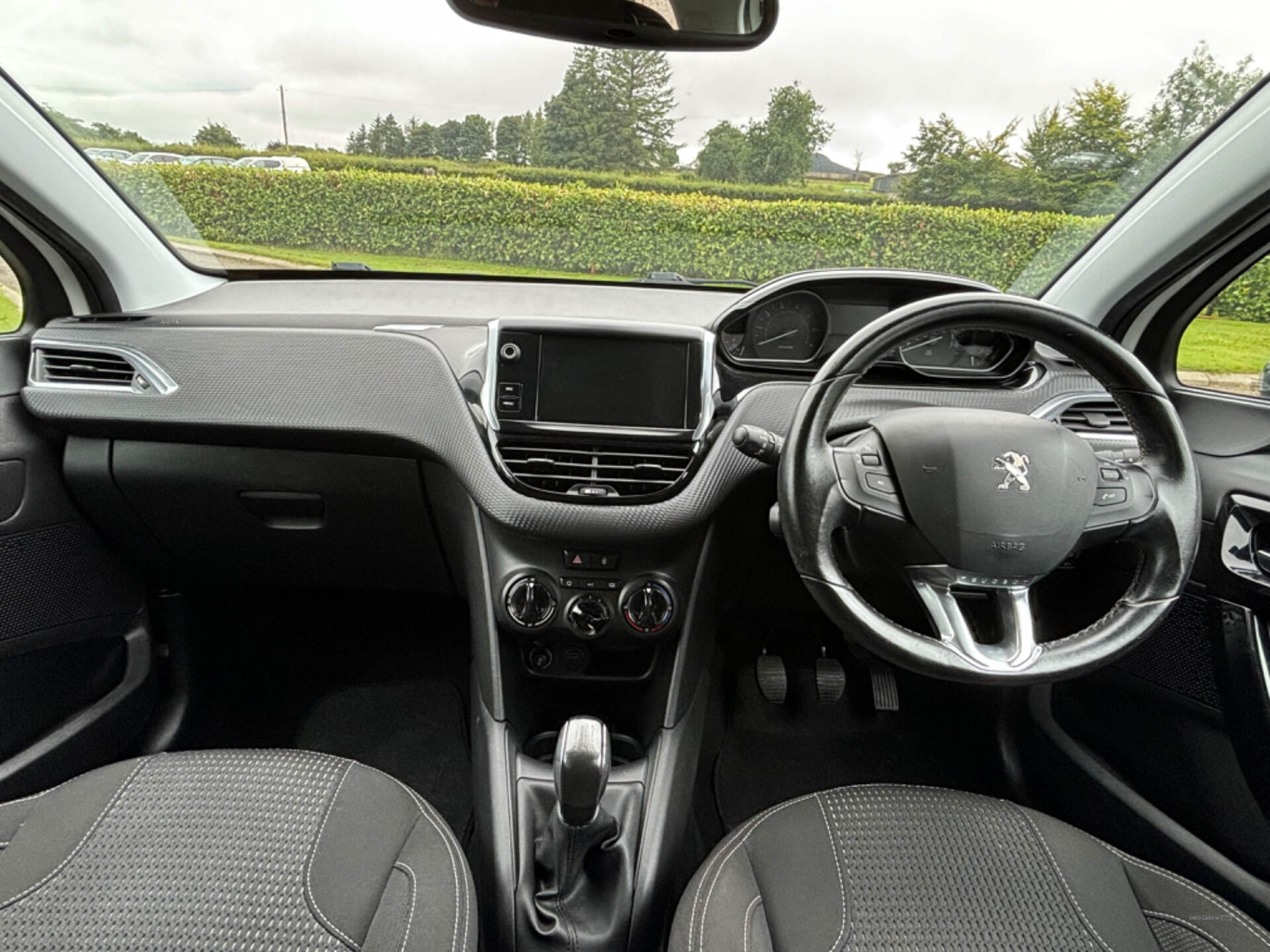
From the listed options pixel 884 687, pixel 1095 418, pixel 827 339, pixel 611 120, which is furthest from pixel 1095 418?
pixel 611 120

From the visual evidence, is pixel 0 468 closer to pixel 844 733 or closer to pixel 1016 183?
pixel 844 733

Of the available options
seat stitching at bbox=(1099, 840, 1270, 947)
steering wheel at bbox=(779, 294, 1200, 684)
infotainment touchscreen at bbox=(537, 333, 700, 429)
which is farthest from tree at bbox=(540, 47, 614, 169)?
seat stitching at bbox=(1099, 840, 1270, 947)

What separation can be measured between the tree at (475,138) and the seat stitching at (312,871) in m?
1.58

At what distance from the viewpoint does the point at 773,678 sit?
2336 millimetres

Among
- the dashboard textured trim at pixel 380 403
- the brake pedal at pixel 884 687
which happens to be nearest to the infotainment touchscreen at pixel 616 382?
the dashboard textured trim at pixel 380 403

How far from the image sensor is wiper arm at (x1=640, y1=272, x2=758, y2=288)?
2221 millimetres

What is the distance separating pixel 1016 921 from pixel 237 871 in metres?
1.15

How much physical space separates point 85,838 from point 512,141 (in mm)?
1821

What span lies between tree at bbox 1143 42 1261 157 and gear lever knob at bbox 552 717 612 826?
168 cm

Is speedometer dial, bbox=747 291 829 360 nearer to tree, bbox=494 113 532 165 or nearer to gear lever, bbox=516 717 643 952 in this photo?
tree, bbox=494 113 532 165

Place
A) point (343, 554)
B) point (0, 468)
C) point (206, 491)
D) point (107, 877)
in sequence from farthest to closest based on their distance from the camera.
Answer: point (343, 554) < point (206, 491) < point (0, 468) < point (107, 877)

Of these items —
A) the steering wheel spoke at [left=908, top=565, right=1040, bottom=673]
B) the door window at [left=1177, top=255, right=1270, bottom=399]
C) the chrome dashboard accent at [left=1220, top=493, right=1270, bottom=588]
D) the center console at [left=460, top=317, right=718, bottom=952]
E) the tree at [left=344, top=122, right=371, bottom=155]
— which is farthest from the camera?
the tree at [left=344, top=122, right=371, bottom=155]

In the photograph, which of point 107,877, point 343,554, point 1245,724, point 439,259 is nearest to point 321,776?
point 107,877

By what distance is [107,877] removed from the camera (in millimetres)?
1160
